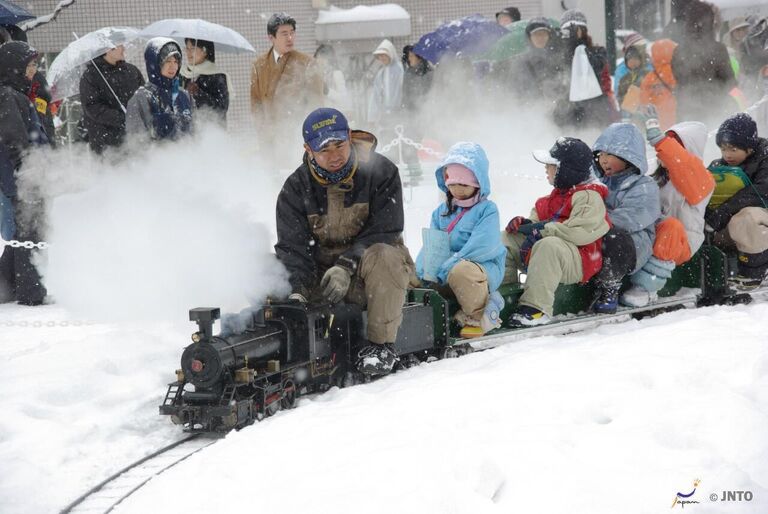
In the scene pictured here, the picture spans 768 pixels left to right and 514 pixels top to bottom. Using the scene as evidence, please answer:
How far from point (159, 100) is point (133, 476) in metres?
4.75

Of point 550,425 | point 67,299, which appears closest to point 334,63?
point 67,299

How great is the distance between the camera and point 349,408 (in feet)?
17.5

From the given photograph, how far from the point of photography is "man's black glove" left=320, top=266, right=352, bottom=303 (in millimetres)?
5992

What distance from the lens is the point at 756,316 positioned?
701cm

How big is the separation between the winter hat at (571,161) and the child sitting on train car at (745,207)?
1.86 metres

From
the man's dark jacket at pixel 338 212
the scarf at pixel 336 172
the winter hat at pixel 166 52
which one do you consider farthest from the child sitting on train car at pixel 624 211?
the winter hat at pixel 166 52

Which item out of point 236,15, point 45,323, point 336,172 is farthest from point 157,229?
point 236,15

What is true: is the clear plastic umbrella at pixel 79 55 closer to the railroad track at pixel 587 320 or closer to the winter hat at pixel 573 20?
the railroad track at pixel 587 320

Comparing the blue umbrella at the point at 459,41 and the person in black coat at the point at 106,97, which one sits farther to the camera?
the blue umbrella at the point at 459,41

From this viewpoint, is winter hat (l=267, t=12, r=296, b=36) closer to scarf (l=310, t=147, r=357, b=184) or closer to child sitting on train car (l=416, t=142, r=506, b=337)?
child sitting on train car (l=416, t=142, r=506, b=337)

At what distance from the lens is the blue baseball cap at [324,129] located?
6020 millimetres

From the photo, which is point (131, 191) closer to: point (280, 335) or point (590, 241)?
point (280, 335)

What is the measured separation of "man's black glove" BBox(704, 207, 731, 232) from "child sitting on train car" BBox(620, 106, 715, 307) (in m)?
0.36

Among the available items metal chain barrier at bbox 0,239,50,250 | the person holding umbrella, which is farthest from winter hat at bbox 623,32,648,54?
metal chain barrier at bbox 0,239,50,250
